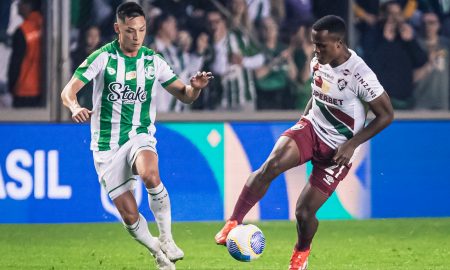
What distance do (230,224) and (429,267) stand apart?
5.77 ft

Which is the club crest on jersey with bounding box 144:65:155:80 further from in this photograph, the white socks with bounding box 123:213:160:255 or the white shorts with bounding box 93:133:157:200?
the white socks with bounding box 123:213:160:255

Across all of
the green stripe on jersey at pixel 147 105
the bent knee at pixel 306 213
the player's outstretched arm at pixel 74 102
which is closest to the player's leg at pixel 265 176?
the bent knee at pixel 306 213

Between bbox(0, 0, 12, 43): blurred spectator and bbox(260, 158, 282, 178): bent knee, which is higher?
bbox(0, 0, 12, 43): blurred spectator

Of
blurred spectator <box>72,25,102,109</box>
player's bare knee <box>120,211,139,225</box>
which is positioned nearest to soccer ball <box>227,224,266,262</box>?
player's bare knee <box>120,211,139,225</box>

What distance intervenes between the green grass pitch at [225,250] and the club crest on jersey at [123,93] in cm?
132

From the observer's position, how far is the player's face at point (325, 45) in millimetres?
7914

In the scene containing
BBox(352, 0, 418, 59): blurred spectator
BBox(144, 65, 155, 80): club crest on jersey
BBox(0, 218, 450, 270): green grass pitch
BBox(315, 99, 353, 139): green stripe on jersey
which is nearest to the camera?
BBox(315, 99, 353, 139): green stripe on jersey

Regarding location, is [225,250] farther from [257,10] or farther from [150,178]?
[257,10]

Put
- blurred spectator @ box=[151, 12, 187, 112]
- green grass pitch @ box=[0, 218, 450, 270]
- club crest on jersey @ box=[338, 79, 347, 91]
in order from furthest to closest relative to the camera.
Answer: blurred spectator @ box=[151, 12, 187, 112] < green grass pitch @ box=[0, 218, 450, 270] < club crest on jersey @ box=[338, 79, 347, 91]

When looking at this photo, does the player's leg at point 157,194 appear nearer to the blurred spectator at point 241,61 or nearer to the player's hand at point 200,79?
the player's hand at point 200,79

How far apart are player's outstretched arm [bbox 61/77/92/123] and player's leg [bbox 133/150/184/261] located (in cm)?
57

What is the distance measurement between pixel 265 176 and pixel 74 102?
1.36 metres

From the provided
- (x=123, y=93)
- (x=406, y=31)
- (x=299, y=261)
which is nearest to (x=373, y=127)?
(x=299, y=261)

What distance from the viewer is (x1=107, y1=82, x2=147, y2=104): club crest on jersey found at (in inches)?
333
